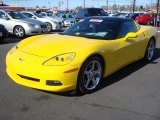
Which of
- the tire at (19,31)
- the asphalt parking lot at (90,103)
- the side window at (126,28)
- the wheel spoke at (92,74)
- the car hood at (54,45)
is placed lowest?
the asphalt parking lot at (90,103)

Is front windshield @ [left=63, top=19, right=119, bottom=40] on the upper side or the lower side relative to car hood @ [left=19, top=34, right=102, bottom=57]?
upper

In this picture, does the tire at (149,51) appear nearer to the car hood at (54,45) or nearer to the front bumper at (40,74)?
the car hood at (54,45)

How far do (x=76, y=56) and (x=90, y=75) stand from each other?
60 centimetres

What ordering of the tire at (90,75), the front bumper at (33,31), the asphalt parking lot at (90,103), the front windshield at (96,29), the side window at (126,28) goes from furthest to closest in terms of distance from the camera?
the front bumper at (33,31), the side window at (126,28), the front windshield at (96,29), the tire at (90,75), the asphalt parking lot at (90,103)

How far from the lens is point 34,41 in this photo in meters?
5.42

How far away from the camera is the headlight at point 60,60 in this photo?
439 cm

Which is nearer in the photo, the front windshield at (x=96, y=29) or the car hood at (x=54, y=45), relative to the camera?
the car hood at (x=54, y=45)

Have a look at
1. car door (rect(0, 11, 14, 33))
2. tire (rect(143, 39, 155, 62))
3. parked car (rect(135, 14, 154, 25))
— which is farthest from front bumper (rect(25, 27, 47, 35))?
parked car (rect(135, 14, 154, 25))

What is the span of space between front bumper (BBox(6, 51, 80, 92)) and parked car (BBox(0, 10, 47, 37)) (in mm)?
9456

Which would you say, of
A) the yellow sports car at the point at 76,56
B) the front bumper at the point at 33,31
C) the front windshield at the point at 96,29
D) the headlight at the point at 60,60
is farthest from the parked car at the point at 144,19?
the headlight at the point at 60,60

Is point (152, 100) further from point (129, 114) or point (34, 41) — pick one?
point (34, 41)

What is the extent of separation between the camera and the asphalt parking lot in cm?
396

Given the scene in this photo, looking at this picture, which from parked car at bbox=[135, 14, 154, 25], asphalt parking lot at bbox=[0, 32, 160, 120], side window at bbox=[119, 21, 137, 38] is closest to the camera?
asphalt parking lot at bbox=[0, 32, 160, 120]

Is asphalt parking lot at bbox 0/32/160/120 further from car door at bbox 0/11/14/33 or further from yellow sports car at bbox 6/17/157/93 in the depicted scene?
car door at bbox 0/11/14/33
